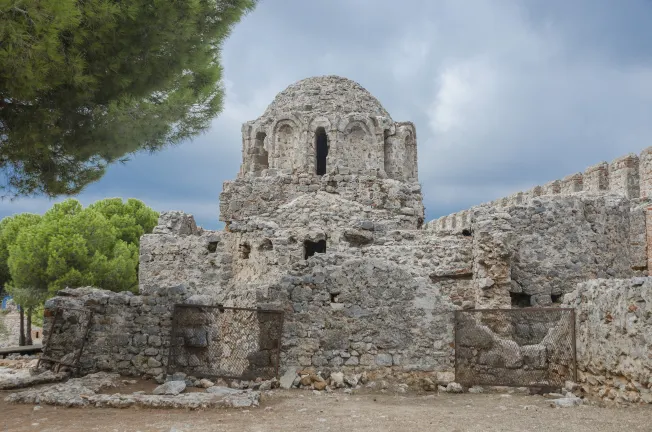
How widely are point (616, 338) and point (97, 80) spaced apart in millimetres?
7658

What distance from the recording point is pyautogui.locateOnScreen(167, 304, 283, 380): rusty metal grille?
9461 millimetres

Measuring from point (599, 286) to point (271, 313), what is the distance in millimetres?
4876

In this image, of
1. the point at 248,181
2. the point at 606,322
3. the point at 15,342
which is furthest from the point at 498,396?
the point at 15,342

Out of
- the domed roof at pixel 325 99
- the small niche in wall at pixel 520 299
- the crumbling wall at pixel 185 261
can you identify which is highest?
the domed roof at pixel 325 99

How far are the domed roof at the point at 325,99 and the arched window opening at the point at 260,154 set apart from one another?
0.89 meters

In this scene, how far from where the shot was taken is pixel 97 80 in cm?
848

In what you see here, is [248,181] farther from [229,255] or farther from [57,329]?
[57,329]

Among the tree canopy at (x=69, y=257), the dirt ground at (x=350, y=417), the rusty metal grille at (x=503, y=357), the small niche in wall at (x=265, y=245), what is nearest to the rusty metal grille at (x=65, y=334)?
the dirt ground at (x=350, y=417)

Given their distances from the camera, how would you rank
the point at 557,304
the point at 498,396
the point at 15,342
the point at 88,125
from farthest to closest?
the point at 15,342, the point at 557,304, the point at 88,125, the point at 498,396

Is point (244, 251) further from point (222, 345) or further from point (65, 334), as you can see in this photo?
point (65, 334)

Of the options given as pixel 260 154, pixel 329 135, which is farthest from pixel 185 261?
pixel 329 135

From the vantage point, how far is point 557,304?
1233 cm

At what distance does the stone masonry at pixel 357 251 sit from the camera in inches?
375

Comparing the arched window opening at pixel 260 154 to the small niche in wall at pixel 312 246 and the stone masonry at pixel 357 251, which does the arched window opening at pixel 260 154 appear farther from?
the small niche in wall at pixel 312 246
